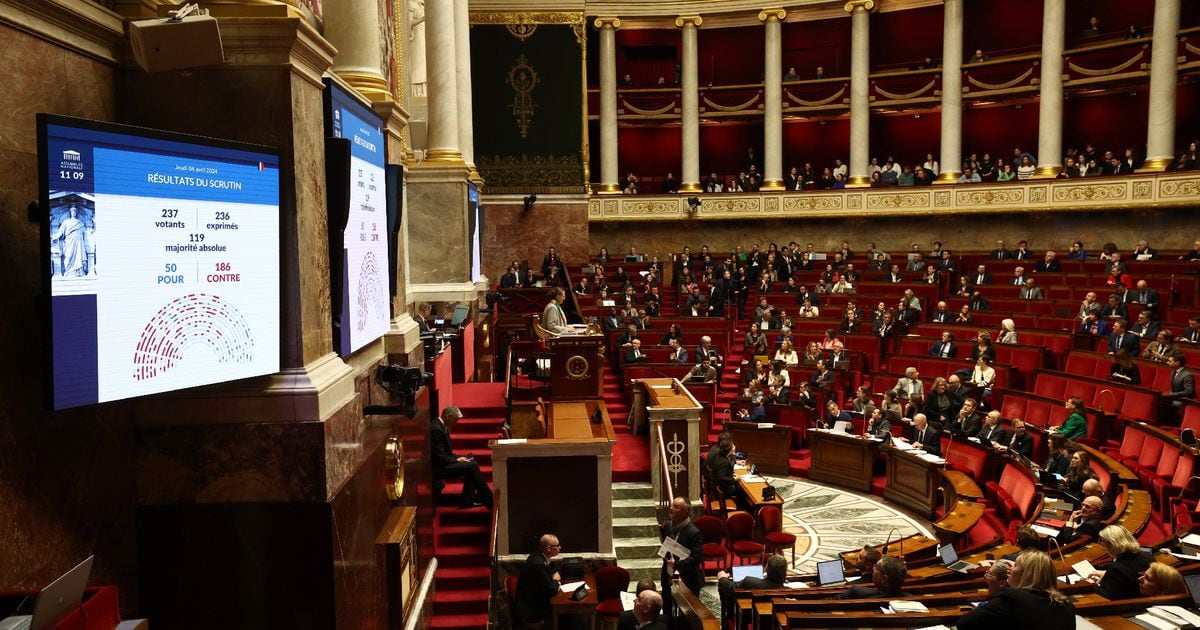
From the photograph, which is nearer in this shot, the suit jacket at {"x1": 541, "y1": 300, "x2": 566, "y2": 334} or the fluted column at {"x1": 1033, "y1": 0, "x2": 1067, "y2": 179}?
the suit jacket at {"x1": 541, "y1": 300, "x2": 566, "y2": 334}

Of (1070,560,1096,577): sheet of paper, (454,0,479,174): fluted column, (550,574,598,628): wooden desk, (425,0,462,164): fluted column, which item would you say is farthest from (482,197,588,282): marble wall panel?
(1070,560,1096,577): sheet of paper

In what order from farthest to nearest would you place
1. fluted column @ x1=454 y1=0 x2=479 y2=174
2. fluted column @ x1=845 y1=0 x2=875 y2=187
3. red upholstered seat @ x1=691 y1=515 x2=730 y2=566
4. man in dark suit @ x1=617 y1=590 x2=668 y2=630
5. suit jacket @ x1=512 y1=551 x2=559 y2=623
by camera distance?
fluted column @ x1=845 y1=0 x2=875 y2=187 < fluted column @ x1=454 y1=0 x2=479 y2=174 < red upholstered seat @ x1=691 y1=515 x2=730 y2=566 < suit jacket @ x1=512 y1=551 x2=559 y2=623 < man in dark suit @ x1=617 y1=590 x2=668 y2=630

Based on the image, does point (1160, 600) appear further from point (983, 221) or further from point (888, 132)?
point (888, 132)

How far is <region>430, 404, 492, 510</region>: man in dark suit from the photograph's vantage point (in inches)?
329

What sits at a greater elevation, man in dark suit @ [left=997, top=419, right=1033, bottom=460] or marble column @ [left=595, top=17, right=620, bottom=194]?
marble column @ [left=595, top=17, right=620, bottom=194]

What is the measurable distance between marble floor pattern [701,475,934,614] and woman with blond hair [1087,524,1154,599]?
4.08m

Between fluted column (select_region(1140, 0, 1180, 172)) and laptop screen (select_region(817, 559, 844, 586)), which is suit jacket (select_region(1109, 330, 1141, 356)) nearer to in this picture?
laptop screen (select_region(817, 559, 844, 586))

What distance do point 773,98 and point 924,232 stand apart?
5522mm

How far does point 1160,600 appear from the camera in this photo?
5.26 metres

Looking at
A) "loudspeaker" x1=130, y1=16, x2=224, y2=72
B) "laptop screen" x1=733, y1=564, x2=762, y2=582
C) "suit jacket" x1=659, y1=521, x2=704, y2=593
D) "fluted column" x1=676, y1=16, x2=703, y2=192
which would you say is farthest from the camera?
"fluted column" x1=676, y1=16, x2=703, y2=192

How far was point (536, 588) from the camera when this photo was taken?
7.45m

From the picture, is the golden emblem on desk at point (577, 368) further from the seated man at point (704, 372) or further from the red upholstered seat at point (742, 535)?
the red upholstered seat at point (742, 535)

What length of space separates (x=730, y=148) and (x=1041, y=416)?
59.8 feet

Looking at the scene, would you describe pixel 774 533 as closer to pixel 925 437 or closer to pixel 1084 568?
pixel 925 437
